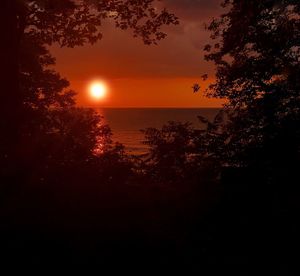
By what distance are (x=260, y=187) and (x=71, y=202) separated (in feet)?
15.0

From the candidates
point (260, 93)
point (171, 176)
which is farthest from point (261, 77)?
point (171, 176)

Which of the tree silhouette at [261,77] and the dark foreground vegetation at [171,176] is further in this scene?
the tree silhouette at [261,77]

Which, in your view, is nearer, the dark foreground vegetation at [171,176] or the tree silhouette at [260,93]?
the dark foreground vegetation at [171,176]

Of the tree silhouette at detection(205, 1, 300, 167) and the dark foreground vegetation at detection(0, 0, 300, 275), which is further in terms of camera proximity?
the tree silhouette at detection(205, 1, 300, 167)

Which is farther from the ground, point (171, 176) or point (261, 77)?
point (261, 77)

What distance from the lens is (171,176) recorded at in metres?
15.6

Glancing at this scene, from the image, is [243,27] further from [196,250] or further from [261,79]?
[196,250]

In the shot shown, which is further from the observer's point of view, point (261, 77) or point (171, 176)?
point (261, 77)

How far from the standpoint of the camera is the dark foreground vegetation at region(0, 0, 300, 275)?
6.86 m

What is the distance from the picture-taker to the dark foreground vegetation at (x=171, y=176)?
6.86 metres

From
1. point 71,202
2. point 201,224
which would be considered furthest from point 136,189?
point 201,224

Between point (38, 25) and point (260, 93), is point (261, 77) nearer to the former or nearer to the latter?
point (260, 93)

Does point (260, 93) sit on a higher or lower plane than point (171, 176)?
higher

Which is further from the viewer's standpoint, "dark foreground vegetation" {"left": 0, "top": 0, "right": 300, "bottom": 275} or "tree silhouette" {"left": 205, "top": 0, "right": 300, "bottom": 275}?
"tree silhouette" {"left": 205, "top": 0, "right": 300, "bottom": 275}
